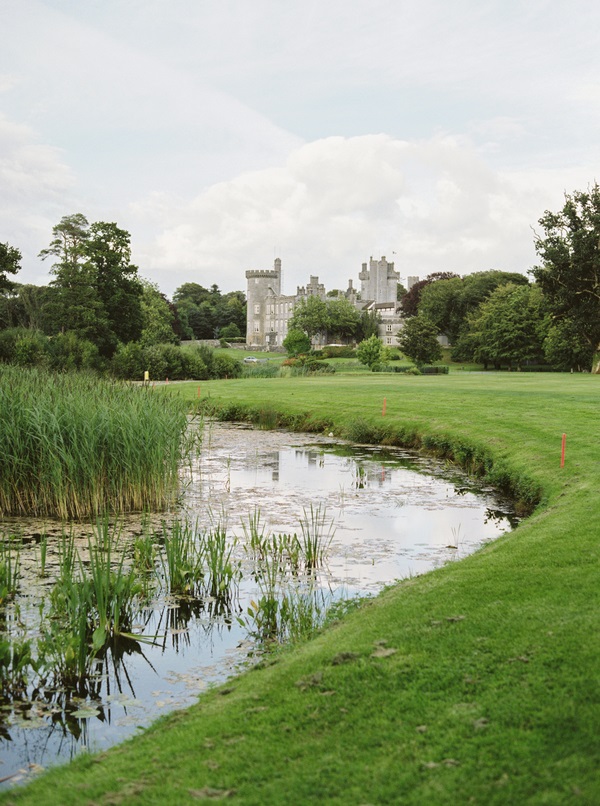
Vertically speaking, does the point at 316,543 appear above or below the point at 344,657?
below

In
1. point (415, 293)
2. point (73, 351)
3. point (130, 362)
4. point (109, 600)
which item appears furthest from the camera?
point (415, 293)

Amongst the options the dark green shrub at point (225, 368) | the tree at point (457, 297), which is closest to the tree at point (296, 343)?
the tree at point (457, 297)

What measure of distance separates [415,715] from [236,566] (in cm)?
597

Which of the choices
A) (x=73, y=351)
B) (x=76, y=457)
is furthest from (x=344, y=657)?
(x=73, y=351)

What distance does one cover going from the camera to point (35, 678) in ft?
23.5

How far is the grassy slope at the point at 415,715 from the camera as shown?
13.8 ft

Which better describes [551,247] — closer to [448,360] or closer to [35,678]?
[448,360]

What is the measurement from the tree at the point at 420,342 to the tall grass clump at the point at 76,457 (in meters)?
59.2

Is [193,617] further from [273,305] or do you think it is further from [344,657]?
[273,305]

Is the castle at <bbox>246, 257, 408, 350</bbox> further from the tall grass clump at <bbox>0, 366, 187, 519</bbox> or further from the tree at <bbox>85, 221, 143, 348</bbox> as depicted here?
the tall grass clump at <bbox>0, 366, 187, 519</bbox>

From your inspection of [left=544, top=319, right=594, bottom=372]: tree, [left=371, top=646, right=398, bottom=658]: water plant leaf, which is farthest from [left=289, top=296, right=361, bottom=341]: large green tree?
[left=371, top=646, right=398, bottom=658]: water plant leaf

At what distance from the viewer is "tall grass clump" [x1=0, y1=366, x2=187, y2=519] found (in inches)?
507

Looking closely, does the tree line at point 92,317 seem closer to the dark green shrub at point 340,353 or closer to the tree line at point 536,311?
the tree line at point 536,311

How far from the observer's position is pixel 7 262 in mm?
57375
